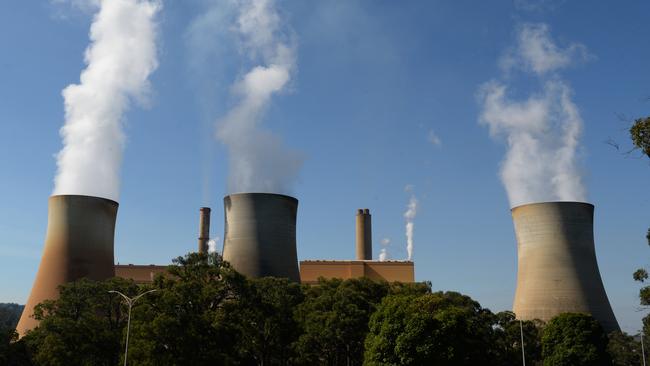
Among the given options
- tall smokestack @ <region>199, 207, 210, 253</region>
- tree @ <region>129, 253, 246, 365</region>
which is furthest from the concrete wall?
tree @ <region>129, 253, 246, 365</region>

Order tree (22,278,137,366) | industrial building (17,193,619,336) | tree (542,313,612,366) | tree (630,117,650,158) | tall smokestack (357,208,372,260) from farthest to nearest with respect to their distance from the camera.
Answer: tall smokestack (357,208,372,260), tree (542,313,612,366), industrial building (17,193,619,336), tree (22,278,137,366), tree (630,117,650,158)

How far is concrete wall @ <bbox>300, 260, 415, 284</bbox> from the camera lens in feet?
187

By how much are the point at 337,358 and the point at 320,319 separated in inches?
150

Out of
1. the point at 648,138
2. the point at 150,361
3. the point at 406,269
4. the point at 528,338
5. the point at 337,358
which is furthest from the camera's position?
the point at 406,269

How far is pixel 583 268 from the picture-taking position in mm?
38000

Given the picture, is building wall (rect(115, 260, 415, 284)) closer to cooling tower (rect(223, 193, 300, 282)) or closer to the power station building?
the power station building

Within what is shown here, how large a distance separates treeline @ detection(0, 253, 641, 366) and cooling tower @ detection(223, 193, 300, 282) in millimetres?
3173

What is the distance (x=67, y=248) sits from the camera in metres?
34.5

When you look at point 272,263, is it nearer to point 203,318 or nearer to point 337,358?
point 337,358

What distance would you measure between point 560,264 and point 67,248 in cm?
3077

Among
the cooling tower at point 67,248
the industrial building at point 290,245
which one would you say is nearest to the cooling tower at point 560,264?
the industrial building at point 290,245

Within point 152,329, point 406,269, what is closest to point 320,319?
point 152,329

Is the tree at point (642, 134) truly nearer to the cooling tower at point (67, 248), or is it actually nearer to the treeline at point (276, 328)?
the treeline at point (276, 328)

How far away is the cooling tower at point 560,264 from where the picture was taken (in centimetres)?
3772
